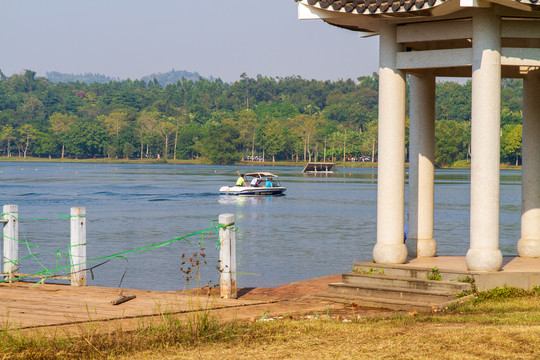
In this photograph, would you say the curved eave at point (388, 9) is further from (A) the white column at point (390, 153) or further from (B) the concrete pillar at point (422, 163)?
(B) the concrete pillar at point (422, 163)

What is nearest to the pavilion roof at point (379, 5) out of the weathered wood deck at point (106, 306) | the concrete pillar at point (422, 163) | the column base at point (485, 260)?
the concrete pillar at point (422, 163)

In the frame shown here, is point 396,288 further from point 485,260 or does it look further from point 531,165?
point 531,165

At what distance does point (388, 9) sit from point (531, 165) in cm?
482

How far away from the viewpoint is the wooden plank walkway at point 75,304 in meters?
9.41

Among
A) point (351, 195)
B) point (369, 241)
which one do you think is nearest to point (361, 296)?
point (369, 241)

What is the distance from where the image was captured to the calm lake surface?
2298cm

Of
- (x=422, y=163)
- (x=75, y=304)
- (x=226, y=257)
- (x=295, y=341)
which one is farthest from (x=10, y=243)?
(x=422, y=163)

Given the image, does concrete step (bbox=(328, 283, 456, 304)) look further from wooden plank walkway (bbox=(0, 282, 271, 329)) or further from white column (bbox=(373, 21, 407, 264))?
wooden plank walkway (bbox=(0, 282, 271, 329))

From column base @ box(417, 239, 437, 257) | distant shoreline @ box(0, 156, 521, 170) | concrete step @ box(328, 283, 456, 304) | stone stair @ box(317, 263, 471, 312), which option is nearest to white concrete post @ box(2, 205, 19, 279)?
stone stair @ box(317, 263, 471, 312)

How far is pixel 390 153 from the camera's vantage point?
12.8 m

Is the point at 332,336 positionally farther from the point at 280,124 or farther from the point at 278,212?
the point at 280,124

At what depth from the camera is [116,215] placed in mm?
45844

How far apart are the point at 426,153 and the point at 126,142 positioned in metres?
172

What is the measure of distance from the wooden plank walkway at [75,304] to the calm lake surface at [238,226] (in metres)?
3.38
